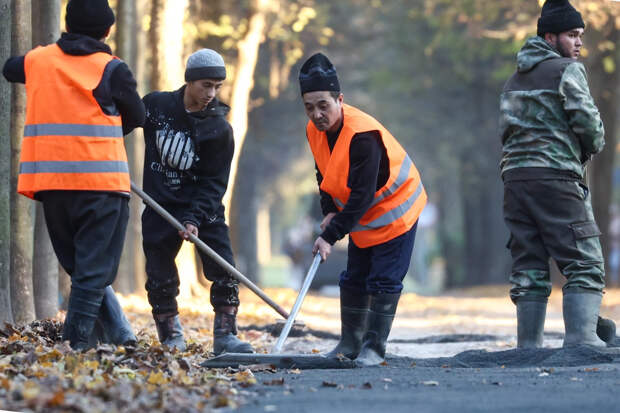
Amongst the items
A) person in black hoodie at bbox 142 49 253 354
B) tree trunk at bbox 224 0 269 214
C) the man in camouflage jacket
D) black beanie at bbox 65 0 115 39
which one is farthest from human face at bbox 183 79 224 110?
tree trunk at bbox 224 0 269 214

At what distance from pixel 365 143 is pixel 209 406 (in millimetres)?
2328

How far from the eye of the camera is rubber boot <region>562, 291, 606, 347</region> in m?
7.35

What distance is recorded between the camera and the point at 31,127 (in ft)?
21.0

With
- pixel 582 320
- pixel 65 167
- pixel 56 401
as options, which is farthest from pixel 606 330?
pixel 56 401

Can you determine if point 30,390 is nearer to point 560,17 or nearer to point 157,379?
point 157,379

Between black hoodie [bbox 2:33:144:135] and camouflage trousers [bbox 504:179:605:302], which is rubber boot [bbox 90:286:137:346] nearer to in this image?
black hoodie [bbox 2:33:144:135]

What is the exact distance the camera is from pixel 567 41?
775 centimetres

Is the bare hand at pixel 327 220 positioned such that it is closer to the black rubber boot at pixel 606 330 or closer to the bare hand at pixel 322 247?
the bare hand at pixel 322 247

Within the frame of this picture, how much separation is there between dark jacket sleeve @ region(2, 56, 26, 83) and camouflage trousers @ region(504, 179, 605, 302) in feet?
10.7

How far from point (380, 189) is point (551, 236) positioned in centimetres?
125

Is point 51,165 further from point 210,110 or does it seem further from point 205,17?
point 205,17

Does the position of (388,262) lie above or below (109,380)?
above

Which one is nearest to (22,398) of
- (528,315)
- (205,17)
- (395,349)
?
(528,315)

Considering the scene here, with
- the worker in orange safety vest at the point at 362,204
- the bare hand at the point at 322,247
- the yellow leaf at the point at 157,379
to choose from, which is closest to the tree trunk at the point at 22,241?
the worker in orange safety vest at the point at 362,204
